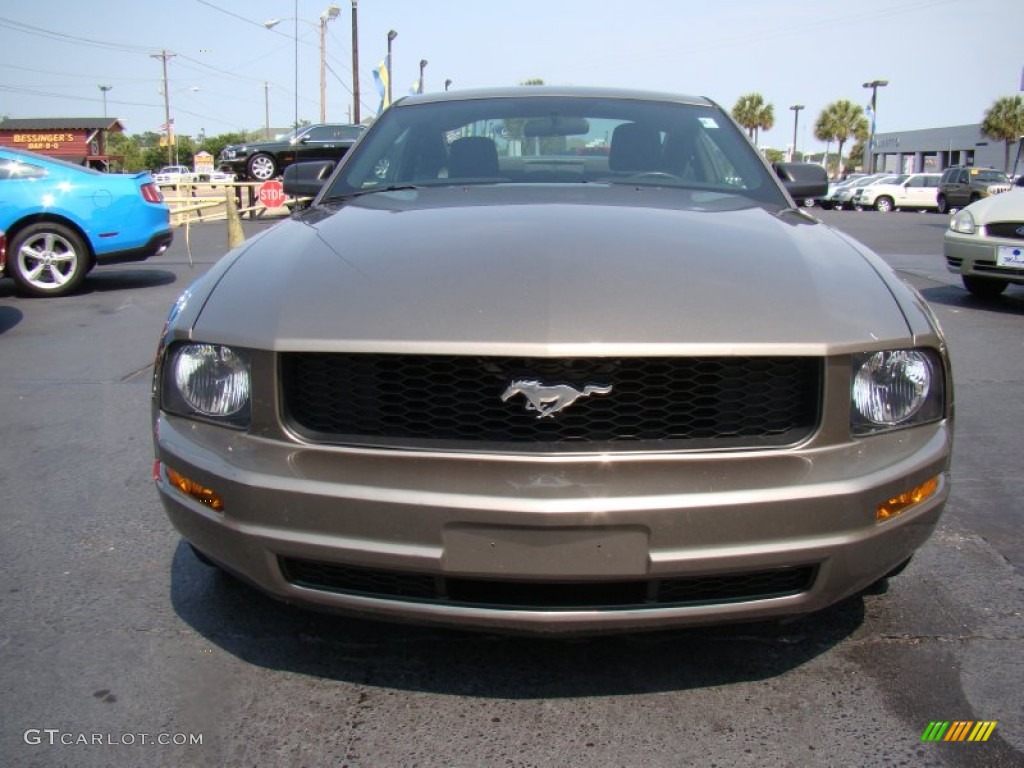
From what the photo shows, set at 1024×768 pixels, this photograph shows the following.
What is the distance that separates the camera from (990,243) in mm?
8406

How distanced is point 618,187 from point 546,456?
149 centimetres

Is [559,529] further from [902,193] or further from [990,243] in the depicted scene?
[902,193]

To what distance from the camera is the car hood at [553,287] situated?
1948 millimetres

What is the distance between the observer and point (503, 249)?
2.27m

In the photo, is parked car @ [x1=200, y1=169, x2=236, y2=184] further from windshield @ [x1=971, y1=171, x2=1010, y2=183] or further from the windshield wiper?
windshield @ [x1=971, y1=171, x2=1010, y2=183]

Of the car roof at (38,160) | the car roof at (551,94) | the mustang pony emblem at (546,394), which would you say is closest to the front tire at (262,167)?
the car roof at (38,160)

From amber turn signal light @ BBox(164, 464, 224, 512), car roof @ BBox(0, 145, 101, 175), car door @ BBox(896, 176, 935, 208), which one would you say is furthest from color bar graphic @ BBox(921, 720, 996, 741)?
car door @ BBox(896, 176, 935, 208)

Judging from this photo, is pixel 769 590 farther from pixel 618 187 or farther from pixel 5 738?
pixel 5 738

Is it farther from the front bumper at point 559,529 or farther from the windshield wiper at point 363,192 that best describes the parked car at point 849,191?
the front bumper at point 559,529

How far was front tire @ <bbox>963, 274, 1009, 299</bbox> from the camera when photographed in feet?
29.7

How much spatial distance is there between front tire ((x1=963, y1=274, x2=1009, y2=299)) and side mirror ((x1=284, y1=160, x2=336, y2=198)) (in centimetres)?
737

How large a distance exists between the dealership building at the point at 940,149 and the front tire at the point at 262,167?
46755 millimetres

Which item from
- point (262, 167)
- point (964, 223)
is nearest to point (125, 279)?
point (964, 223)

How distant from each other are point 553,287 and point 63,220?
8.39 m
